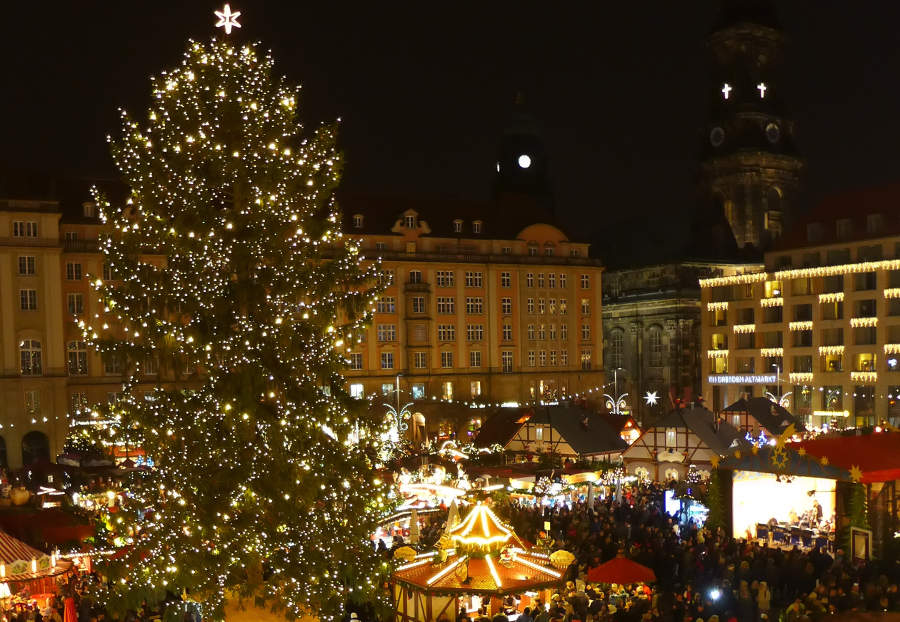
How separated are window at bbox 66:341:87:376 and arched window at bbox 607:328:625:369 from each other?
137 feet

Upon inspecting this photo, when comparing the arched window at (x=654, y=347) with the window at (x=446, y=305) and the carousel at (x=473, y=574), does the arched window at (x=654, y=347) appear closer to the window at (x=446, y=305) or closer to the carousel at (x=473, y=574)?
the window at (x=446, y=305)

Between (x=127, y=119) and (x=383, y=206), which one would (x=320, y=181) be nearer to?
(x=127, y=119)

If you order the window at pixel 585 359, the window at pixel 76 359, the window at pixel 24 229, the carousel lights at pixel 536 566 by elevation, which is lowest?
the carousel lights at pixel 536 566

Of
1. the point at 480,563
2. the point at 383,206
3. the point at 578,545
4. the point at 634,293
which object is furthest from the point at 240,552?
the point at 634,293

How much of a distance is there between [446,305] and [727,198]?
26.8 meters

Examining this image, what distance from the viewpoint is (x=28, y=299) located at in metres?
48.6

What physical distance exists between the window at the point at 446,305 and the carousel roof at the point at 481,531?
42255 mm

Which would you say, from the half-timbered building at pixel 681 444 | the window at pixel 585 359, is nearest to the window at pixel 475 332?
the window at pixel 585 359

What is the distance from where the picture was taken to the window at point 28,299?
159ft

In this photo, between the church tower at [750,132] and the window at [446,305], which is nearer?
the window at [446,305]

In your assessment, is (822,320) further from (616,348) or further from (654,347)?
(616,348)

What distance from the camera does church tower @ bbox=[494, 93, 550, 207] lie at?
76625 millimetres

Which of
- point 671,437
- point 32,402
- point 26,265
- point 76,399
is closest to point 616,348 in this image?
point 76,399

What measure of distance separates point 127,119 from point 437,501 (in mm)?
15853
